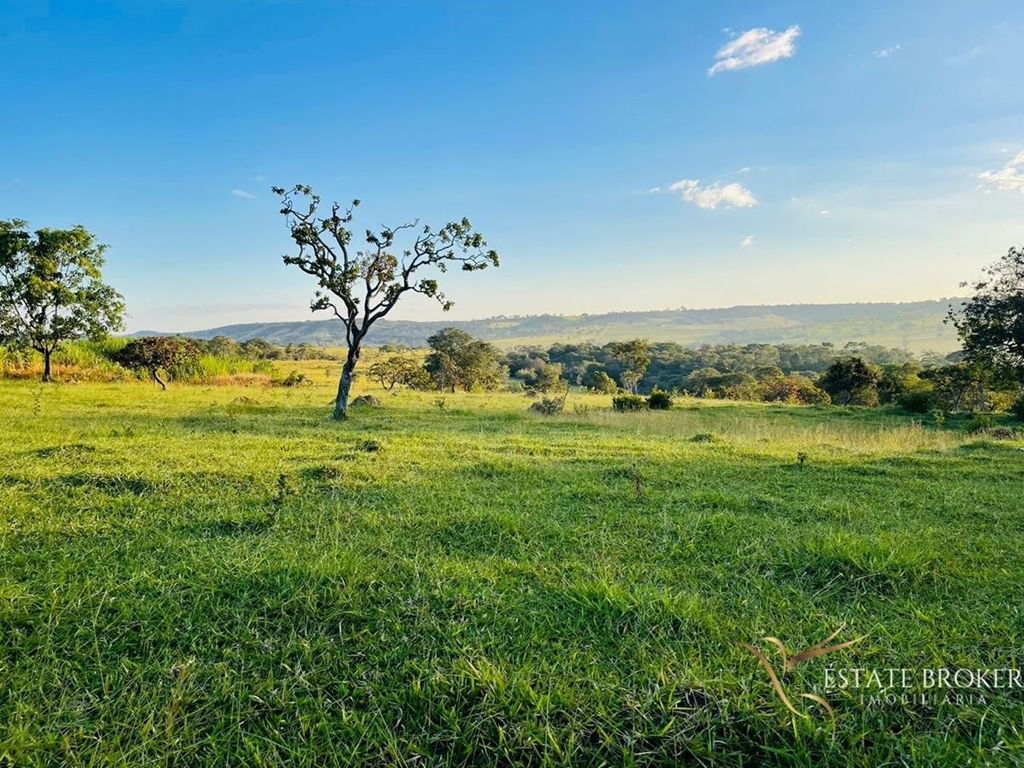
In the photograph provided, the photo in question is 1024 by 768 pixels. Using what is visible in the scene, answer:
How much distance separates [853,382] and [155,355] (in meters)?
39.8

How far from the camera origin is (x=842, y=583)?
3.50 meters

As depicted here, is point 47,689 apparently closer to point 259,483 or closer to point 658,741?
point 658,741

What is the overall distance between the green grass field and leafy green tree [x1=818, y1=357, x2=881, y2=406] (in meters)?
30.5

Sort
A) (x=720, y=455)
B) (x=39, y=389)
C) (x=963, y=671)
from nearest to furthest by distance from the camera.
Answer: (x=963, y=671) → (x=720, y=455) → (x=39, y=389)

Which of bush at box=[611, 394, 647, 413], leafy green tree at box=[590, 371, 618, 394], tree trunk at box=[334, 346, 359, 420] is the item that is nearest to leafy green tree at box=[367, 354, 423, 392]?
bush at box=[611, 394, 647, 413]

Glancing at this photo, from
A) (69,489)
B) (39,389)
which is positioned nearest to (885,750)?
(69,489)

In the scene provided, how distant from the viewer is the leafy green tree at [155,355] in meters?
23.1

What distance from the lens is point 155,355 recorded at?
2333cm

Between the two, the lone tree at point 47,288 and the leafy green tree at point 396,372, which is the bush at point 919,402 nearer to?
the leafy green tree at point 396,372

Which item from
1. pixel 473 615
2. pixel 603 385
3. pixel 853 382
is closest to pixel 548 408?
pixel 473 615

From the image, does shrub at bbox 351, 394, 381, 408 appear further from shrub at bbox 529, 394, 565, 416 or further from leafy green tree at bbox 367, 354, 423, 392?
leafy green tree at bbox 367, 354, 423, 392

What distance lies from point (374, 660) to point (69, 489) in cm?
463

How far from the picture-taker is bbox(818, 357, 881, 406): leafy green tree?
106 feet

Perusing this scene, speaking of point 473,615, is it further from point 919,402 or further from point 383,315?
point 919,402
